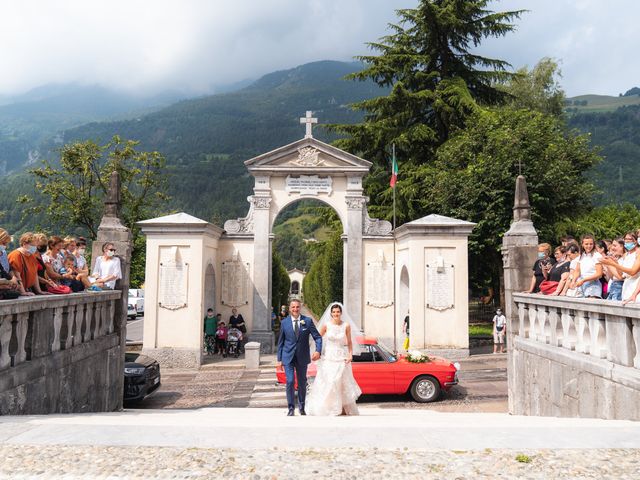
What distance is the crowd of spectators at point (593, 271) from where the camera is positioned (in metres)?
6.55

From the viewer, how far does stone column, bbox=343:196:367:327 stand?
19.3m

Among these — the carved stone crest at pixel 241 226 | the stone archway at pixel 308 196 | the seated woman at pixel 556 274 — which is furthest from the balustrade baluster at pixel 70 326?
the carved stone crest at pixel 241 226

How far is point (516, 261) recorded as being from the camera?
1120 cm

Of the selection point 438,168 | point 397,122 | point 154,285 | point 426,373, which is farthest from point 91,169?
point 426,373

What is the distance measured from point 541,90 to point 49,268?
34.5 meters

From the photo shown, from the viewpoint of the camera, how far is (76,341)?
334 inches

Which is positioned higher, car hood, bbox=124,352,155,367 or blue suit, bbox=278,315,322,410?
blue suit, bbox=278,315,322,410

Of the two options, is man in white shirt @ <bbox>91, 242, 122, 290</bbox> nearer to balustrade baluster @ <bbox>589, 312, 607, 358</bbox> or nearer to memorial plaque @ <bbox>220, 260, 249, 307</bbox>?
memorial plaque @ <bbox>220, 260, 249, 307</bbox>

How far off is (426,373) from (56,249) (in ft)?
26.1

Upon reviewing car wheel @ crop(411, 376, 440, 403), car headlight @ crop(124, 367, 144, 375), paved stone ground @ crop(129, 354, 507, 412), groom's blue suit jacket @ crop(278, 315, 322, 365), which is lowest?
paved stone ground @ crop(129, 354, 507, 412)

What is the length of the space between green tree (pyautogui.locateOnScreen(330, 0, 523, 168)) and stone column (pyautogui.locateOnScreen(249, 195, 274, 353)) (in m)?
7.89

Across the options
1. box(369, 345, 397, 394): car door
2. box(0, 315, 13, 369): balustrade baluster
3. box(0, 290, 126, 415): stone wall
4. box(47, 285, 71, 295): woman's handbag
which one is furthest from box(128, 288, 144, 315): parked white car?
box(0, 315, 13, 369): balustrade baluster

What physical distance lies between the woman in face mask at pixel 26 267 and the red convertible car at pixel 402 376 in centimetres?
598

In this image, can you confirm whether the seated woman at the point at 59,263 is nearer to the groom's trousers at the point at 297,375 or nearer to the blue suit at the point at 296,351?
the blue suit at the point at 296,351
